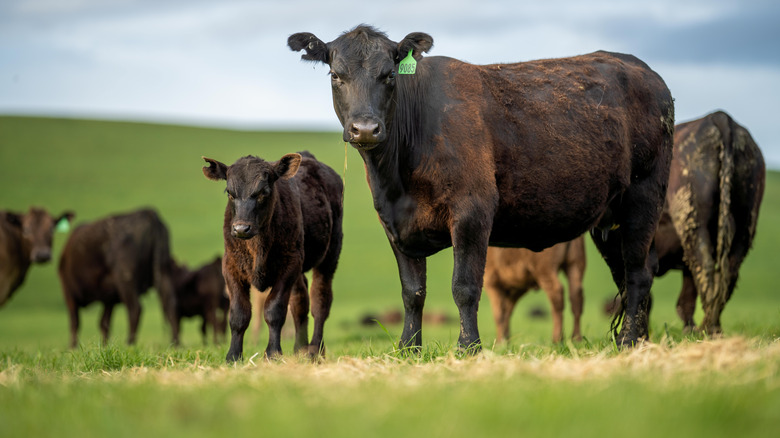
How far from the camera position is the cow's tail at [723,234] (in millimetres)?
9328

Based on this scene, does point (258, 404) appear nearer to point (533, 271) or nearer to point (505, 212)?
point (505, 212)

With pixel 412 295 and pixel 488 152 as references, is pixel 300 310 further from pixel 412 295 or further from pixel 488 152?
pixel 488 152

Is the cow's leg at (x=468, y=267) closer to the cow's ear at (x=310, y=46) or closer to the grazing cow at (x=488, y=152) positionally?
the grazing cow at (x=488, y=152)

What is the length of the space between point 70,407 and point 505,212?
421 cm

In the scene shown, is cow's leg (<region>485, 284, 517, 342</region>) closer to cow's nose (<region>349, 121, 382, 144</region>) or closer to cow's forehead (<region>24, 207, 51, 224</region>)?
cow's nose (<region>349, 121, 382, 144</region>)

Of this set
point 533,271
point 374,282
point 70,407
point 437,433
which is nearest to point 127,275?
point 533,271

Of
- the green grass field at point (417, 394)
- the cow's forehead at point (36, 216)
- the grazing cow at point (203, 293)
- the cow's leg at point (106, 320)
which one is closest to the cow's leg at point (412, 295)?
the green grass field at point (417, 394)

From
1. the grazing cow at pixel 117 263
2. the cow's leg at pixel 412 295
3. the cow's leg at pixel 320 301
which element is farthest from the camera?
the grazing cow at pixel 117 263

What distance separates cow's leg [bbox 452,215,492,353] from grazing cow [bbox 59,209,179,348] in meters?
10.9

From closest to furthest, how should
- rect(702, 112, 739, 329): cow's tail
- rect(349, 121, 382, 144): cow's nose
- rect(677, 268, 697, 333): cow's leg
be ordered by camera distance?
rect(349, 121, 382, 144): cow's nose, rect(702, 112, 739, 329): cow's tail, rect(677, 268, 697, 333): cow's leg

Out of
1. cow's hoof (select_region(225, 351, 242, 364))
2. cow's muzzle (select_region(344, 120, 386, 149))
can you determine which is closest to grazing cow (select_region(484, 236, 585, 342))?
cow's hoof (select_region(225, 351, 242, 364))

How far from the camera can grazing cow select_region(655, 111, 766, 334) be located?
964 centimetres

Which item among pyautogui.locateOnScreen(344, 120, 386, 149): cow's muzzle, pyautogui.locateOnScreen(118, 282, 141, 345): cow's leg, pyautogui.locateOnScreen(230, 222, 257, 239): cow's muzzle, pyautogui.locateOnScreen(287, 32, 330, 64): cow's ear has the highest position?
pyautogui.locateOnScreen(287, 32, 330, 64): cow's ear

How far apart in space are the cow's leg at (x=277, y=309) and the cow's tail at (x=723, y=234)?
15.6 feet
